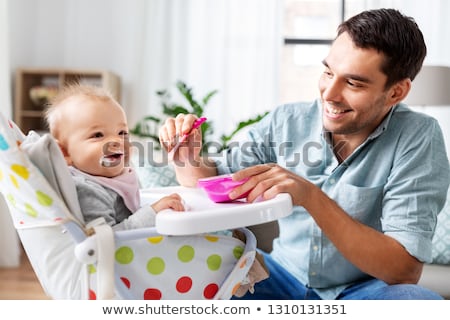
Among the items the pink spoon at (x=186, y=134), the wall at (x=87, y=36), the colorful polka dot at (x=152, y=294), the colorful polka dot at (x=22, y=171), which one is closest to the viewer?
the colorful polka dot at (x=22, y=171)

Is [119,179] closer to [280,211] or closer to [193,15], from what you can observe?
[280,211]

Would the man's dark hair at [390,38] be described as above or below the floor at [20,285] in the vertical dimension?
above

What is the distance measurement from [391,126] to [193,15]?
10.4ft

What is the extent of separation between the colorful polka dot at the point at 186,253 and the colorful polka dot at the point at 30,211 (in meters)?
0.25

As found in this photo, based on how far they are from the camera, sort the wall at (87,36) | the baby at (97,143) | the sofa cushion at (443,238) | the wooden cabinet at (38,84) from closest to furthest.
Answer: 1. the baby at (97,143)
2. the sofa cushion at (443,238)
3. the wooden cabinet at (38,84)
4. the wall at (87,36)

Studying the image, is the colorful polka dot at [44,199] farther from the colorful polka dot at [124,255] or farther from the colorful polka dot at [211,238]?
the colorful polka dot at [211,238]

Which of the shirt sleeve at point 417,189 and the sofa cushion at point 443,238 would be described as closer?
the shirt sleeve at point 417,189

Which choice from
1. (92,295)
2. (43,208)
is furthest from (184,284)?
(43,208)

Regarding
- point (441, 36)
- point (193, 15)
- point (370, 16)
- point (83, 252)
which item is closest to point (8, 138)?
point (83, 252)

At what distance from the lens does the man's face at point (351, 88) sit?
1518 millimetres

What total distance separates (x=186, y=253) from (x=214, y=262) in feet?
0.20

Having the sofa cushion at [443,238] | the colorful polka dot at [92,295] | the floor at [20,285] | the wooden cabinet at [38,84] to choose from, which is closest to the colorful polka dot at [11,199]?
the colorful polka dot at [92,295]

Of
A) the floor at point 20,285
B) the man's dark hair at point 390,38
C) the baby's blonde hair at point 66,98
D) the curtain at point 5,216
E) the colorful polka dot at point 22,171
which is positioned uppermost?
the man's dark hair at point 390,38

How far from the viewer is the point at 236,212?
1.03 meters
